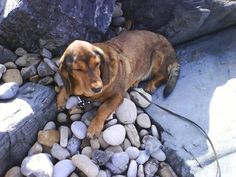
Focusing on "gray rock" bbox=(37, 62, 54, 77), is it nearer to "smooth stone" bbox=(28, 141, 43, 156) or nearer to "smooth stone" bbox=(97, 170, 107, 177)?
"smooth stone" bbox=(28, 141, 43, 156)

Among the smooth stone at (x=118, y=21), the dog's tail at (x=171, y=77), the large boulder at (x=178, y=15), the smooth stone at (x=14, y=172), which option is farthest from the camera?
the smooth stone at (x=118, y=21)

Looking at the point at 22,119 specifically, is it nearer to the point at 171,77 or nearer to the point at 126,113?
the point at 126,113

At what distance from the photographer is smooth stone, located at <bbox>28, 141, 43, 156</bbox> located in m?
4.11

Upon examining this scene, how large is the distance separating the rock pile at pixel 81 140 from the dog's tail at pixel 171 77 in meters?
0.35

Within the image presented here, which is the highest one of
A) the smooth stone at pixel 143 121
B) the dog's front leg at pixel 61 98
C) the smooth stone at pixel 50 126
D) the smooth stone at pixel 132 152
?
the dog's front leg at pixel 61 98

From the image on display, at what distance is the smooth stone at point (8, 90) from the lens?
13.6ft

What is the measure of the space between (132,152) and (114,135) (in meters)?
0.23

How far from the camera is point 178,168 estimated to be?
4.33 m

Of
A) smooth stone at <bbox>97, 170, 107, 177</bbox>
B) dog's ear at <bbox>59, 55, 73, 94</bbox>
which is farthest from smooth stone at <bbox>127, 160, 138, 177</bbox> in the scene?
dog's ear at <bbox>59, 55, 73, 94</bbox>

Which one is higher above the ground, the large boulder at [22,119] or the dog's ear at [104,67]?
the dog's ear at [104,67]

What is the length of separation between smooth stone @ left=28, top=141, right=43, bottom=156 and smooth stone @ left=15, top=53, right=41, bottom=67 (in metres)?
0.81

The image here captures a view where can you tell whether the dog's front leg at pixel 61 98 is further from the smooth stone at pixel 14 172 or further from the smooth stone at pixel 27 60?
the smooth stone at pixel 14 172

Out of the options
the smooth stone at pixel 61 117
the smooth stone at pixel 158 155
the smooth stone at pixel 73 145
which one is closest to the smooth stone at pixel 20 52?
the smooth stone at pixel 61 117

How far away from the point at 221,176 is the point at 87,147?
121cm
